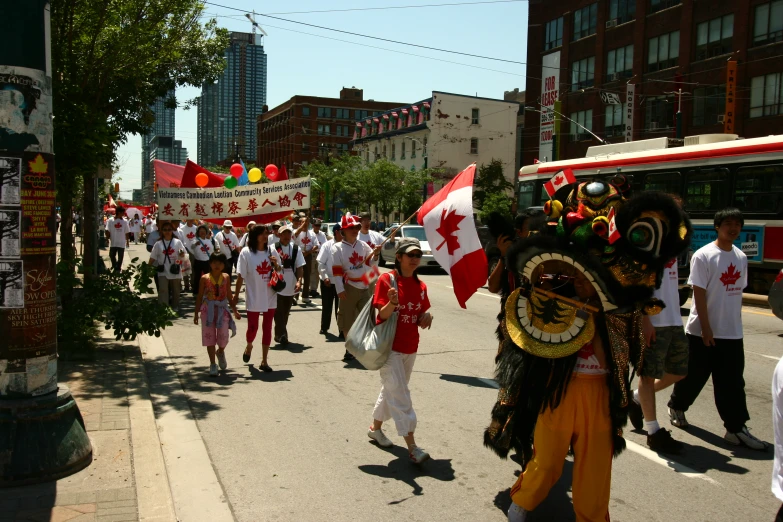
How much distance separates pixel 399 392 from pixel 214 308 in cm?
369

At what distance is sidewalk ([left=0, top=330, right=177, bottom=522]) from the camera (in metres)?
4.44

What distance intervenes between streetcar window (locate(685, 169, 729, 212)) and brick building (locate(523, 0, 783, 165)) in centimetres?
1449

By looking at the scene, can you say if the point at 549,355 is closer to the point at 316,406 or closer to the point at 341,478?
the point at 341,478

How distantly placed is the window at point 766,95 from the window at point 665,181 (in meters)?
17.5

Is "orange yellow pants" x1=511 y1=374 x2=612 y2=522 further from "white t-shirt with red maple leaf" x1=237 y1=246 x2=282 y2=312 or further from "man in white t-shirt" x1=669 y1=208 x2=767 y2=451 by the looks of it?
"white t-shirt with red maple leaf" x1=237 y1=246 x2=282 y2=312

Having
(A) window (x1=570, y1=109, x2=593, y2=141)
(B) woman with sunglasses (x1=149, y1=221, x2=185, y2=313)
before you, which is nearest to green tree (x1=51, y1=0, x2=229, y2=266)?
(B) woman with sunglasses (x1=149, y1=221, x2=185, y2=313)

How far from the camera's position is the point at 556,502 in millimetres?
4797

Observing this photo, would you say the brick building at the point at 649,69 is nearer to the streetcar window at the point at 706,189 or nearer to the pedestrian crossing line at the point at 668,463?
the streetcar window at the point at 706,189

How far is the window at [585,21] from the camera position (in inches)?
1699

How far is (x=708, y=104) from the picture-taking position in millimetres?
35406

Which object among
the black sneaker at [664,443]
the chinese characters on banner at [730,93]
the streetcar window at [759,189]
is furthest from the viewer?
the chinese characters on banner at [730,93]

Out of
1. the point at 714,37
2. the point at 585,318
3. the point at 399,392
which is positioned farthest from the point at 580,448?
the point at 714,37

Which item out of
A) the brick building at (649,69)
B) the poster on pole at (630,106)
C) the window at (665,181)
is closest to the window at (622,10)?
the brick building at (649,69)

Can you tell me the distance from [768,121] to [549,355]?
108 feet
